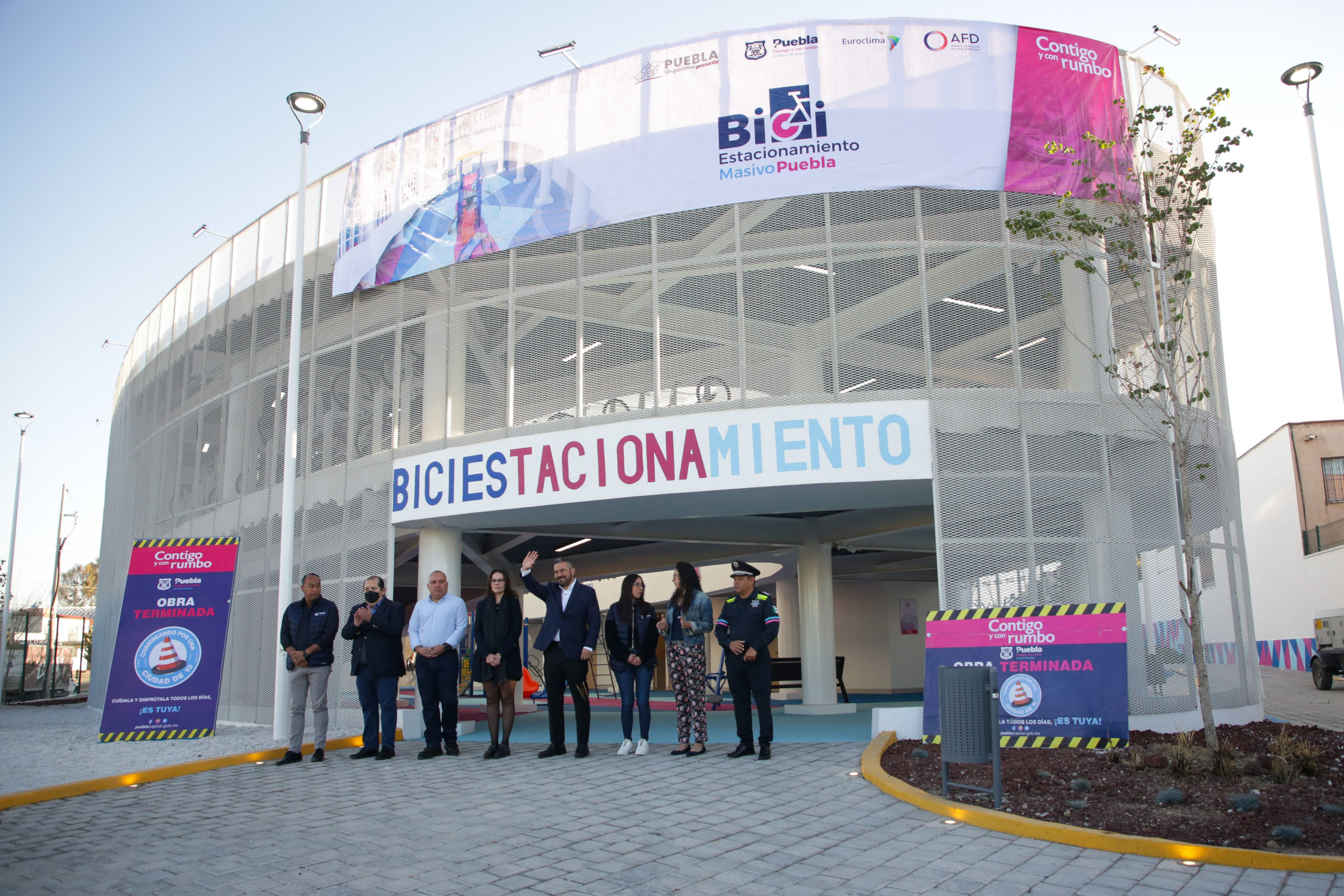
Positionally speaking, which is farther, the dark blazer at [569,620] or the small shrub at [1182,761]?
the dark blazer at [569,620]

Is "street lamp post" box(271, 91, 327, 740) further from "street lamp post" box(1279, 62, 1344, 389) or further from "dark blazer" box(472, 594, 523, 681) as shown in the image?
"street lamp post" box(1279, 62, 1344, 389)

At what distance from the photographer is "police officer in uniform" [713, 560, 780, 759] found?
8.36 m

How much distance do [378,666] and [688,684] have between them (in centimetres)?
296

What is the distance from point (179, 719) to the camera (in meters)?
10.8

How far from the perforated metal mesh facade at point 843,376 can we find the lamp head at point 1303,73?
5.11ft

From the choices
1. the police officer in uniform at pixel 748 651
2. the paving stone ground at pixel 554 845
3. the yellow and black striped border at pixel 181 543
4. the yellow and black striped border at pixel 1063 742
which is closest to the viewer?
the paving stone ground at pixel 554 845

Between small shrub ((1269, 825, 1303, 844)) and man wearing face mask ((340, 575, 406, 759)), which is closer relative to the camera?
small shrub ((1269, 825, 1303, 844))

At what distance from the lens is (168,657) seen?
428 inches

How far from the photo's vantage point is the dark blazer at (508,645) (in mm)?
9039

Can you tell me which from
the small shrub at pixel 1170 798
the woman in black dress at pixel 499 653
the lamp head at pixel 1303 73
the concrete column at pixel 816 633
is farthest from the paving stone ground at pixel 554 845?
the lamp head at pixel 1303 73

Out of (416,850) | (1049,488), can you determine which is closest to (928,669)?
(1049,488)

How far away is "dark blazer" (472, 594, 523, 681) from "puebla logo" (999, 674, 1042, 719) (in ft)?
14.4

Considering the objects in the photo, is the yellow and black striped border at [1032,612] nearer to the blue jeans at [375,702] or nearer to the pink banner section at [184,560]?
the blue jeans at [375,702]

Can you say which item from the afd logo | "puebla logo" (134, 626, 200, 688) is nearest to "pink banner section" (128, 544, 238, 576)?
"puebla logo" (134, 626, 200, 688)
